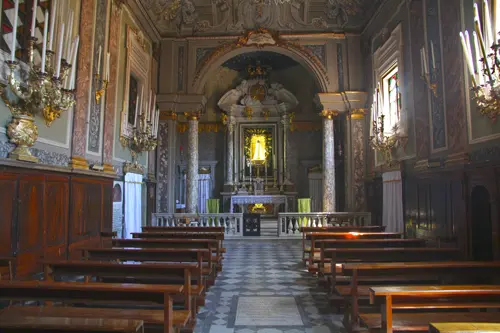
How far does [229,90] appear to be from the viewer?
631 inches

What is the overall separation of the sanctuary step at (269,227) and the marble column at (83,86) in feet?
20.2

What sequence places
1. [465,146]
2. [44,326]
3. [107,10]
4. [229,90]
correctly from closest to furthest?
1. [44,326]
2. [465,146]
3. [107,10]
4. [229,90]

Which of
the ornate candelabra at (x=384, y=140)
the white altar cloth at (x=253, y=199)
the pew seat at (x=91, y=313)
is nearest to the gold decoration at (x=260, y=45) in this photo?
the ornate candelabra at (x=384, y=140)

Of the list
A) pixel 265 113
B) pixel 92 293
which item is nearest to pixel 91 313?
pixel 92 293

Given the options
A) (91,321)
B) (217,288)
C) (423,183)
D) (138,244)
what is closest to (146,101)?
(138,244)

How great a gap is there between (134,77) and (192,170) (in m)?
3.58

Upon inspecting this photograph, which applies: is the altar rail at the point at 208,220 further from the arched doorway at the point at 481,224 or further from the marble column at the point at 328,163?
the arched doorway at the point at 481,224

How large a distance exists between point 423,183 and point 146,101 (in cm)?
755

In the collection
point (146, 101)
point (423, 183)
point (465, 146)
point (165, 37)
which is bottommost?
point (423, 183)

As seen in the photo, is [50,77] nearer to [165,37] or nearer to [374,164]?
[165,37]

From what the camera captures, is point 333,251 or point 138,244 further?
point 138,244

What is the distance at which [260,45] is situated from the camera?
12.3m

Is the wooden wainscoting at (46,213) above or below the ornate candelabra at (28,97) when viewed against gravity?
below

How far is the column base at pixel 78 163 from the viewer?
655cm
